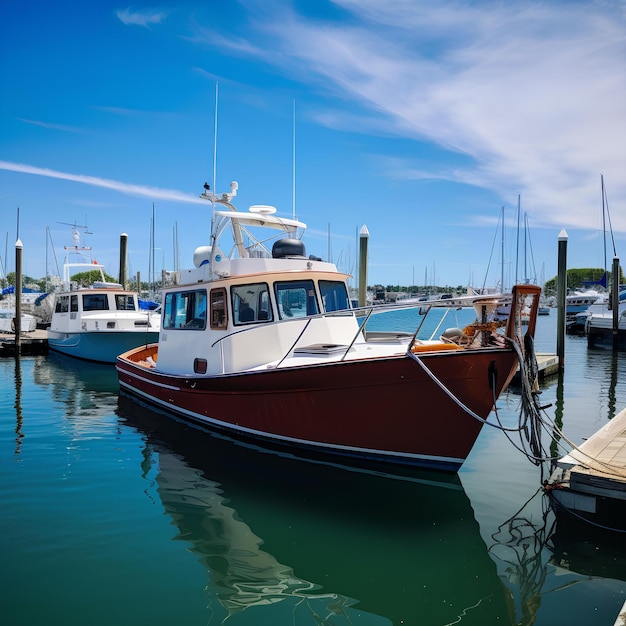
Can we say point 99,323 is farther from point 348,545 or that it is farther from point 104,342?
point 348,545

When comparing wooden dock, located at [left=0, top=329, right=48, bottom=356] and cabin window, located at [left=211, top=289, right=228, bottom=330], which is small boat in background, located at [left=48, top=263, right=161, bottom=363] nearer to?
wooden dock, located at [left=0, top=329, right=48, bottom=356]

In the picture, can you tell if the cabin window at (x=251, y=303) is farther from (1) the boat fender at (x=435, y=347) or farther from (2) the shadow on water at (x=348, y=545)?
(1) the boat fender at (x=435, y=347)

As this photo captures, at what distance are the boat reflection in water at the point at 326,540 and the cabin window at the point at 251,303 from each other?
7.16 ft

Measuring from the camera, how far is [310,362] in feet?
25.2

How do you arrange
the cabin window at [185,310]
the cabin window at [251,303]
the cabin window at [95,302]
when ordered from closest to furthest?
the cabin window at [251,303] → the cabin window at [185,310] → the cabin window at [95,302]

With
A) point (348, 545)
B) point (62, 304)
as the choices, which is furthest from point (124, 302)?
point (348, 545)

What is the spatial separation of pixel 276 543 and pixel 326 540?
1.71ft

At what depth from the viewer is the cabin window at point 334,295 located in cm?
927

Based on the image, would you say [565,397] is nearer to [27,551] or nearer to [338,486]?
[338,486]

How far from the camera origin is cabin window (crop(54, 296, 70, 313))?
21141 millimetres

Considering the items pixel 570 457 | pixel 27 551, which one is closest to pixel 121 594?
pixel 27 551

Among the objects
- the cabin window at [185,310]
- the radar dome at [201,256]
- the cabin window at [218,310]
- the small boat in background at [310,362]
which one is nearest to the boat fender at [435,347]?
the small boat in background at [310,362]

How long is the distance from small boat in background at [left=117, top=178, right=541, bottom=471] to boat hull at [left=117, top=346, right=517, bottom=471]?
2 cm

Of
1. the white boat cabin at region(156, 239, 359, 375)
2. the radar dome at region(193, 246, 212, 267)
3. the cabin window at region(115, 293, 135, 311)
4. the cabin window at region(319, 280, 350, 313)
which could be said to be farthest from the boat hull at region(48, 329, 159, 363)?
the cabin window at region(319, 280, 350, 313)
